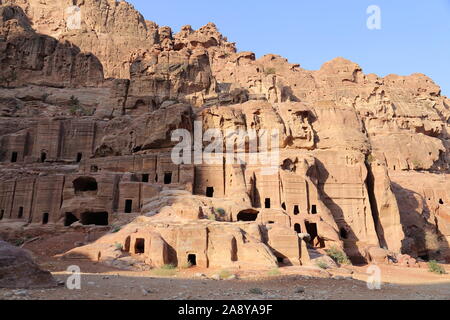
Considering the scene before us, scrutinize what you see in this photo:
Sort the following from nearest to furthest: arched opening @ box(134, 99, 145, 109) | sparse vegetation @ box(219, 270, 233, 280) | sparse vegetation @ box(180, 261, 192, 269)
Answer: sparse vegetation @ box(219, 270, 233, 280) < sparse vegetation @ box(180, 261, 192, 269) < arched opening @ box(134, 99, 145, 109)

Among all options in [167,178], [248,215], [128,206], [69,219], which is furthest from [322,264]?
[69,219]

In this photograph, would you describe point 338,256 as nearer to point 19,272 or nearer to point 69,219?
point 69,219

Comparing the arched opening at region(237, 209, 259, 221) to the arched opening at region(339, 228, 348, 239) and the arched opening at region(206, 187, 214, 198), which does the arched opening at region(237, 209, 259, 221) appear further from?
the arched opening at region(339, 228, 348, 239)

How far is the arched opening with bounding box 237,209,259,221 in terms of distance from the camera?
3297cm

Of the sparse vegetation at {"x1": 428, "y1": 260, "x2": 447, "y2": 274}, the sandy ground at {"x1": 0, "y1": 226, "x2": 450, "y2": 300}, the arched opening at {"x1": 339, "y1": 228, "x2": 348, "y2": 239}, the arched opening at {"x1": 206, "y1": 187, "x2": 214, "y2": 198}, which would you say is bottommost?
the sparse vegetation at {"x1": 428, "y1": 260, "x2": 447, "y2": 274}

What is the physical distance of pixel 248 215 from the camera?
34.2 meters

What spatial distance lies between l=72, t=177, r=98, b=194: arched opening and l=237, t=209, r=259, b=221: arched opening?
42.7 feet

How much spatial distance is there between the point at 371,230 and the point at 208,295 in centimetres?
2995

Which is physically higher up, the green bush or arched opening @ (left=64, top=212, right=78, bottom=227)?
arched opening @ (left=64, top=212, right=78, bottom=227)

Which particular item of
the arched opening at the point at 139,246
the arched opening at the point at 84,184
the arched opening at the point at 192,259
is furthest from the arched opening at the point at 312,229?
the arched opening at the point at 84,184

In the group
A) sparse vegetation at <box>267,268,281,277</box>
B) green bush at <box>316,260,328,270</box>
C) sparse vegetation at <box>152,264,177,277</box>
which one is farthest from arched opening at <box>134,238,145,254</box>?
green bush at <box>316,260,328,270</box>

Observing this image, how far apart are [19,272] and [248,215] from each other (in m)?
22.8

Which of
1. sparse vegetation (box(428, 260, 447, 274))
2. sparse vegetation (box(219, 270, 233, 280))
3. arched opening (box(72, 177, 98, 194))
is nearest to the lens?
sparse vegetation (box(219, 270, 233, 280))

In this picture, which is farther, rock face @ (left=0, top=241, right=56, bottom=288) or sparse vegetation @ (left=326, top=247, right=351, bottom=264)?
sparse vegetation @ (left=326, top=247, right=351, bottom=264)
